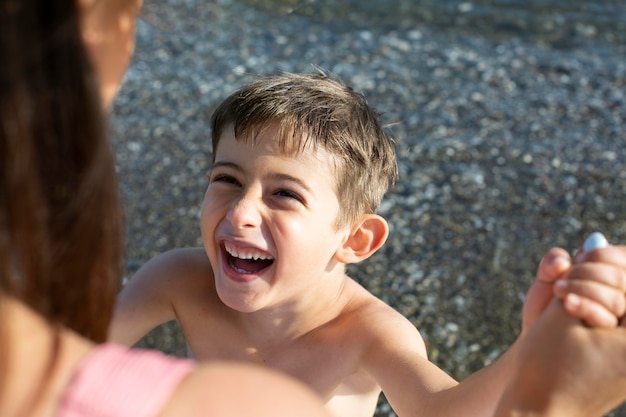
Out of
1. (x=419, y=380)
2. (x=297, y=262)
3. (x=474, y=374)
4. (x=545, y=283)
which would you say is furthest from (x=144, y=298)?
(x=545, y=283)

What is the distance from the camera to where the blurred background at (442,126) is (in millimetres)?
4289

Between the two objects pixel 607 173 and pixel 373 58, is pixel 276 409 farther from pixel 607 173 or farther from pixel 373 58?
pixel 373 58

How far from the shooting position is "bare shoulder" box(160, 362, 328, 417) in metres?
1.15

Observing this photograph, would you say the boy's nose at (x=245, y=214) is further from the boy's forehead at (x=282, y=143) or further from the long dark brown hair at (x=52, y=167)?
the long dark brown hair at (x=52, y=167)

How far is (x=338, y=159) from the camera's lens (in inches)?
102

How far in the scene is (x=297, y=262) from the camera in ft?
8.18

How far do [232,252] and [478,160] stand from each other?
9.98 ft

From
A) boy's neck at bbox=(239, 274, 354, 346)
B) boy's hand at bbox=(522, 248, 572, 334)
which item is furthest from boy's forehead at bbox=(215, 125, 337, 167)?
boy's hand at bbox=(522, 248, 572, 334)

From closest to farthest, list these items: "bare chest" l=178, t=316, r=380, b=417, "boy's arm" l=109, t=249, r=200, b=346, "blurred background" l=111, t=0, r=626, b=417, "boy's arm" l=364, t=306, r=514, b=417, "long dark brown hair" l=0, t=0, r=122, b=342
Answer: "long dark brown hair" l=0, t=0, r=122, b=342 < "boy's arm" l=364, t=306, r=514, b=417 < "bare chest" l=178, t=316, r=380, b=417 < "boy's arm" l=109, t=249, r=200, b=346 < "blurred background" l=111, t=0, r=626, b=417

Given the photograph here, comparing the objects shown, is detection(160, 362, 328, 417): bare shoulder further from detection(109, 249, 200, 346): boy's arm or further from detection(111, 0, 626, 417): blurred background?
detection(111, 0, 626, 417): blurred background

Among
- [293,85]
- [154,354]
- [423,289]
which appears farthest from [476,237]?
[154,354]

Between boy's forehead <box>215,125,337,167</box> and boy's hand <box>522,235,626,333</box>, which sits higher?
boy's hand <box>522,235,626,333</box>

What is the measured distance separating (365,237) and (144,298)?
2.29ft

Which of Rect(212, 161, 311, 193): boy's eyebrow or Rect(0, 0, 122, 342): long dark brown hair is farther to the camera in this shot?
Rect(212, 161, 311, 193): boy's eyebrow
